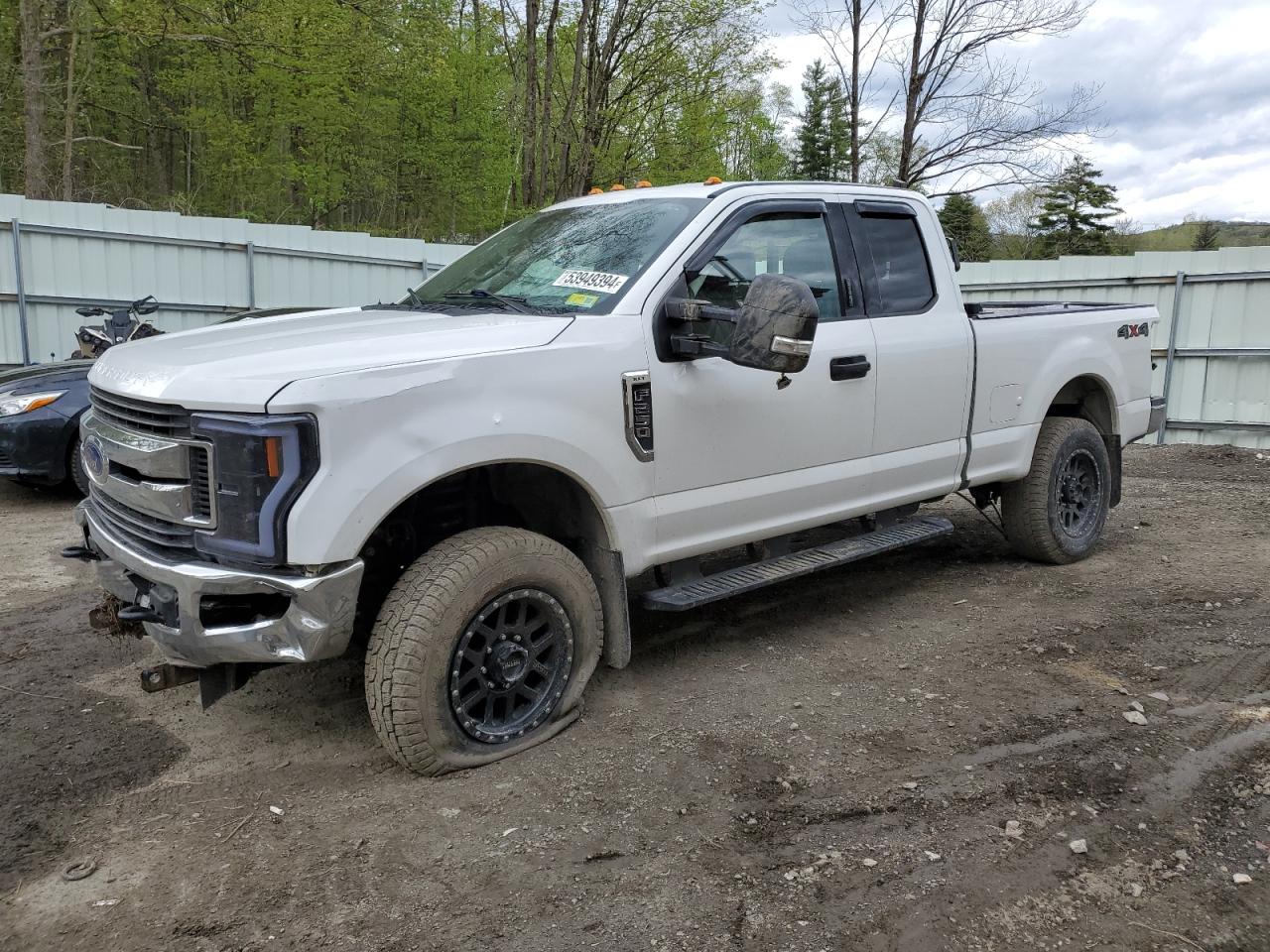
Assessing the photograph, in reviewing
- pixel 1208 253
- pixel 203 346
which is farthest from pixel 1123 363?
pixel 1208 253

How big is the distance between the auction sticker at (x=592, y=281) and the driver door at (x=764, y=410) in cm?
22

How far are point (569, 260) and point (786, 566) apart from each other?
64.6 inches

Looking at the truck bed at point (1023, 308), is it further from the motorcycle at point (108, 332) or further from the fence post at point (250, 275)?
the fence post at point (250, 275)

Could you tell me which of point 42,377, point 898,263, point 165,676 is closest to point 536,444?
point 165,676

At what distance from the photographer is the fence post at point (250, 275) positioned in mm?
12664

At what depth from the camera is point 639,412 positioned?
11.7ft

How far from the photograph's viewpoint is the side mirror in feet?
10.7

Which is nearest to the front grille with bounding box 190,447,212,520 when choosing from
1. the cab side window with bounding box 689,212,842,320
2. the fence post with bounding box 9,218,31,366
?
the cab side window with bounding box 689,212,842,320

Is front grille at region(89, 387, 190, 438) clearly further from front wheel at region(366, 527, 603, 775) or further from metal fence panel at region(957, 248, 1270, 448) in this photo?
metal fence panel at region(957, 248, 1270, 448)

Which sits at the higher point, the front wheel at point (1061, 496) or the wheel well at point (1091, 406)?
the wheel well at point (1091, 406)

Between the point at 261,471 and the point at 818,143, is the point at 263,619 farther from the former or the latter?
the point at 818,143

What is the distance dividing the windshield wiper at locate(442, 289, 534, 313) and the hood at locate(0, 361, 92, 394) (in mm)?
4351

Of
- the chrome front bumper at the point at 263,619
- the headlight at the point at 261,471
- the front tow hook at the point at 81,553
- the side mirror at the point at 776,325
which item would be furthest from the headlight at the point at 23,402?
the side mirror at the point at 776,325

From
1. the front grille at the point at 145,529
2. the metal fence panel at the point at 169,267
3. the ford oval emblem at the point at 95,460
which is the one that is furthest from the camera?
the metal fence panel at the point at 169,267
